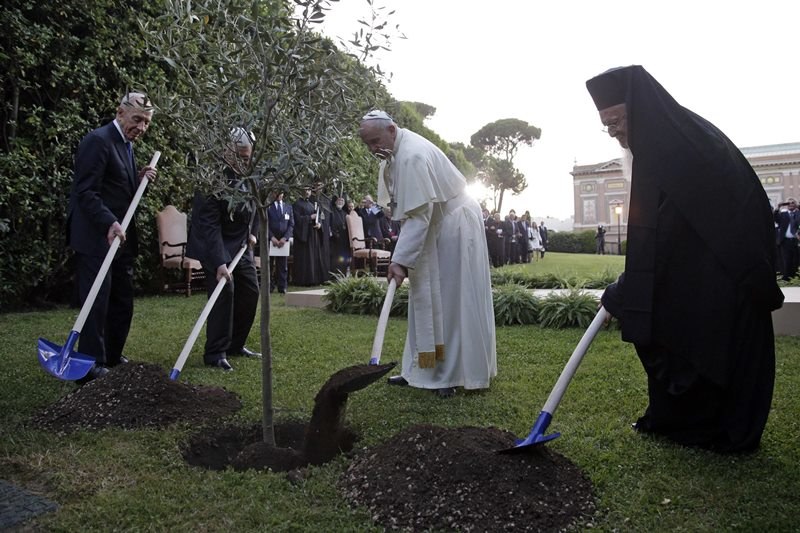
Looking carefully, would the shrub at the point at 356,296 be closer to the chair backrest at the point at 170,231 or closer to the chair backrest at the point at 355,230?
the chair backrest at the point at 170,231

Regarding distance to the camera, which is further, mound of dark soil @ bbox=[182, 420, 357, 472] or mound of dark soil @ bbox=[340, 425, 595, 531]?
mound of dark soil @ bbox=[182, 420, 357, 472]

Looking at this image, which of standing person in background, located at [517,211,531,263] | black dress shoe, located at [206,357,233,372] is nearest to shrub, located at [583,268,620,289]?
black dress shoe, located at [206,357,233,372]

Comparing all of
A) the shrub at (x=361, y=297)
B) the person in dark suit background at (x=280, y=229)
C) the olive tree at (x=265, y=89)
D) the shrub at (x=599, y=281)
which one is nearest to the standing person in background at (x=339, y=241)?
the person in dark suit background at (x=280, y=229)

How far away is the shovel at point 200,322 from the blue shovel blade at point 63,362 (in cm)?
59

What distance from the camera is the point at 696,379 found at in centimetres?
325

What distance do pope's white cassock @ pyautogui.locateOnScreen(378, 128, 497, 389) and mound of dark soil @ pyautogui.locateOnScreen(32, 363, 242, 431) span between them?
1.48 m

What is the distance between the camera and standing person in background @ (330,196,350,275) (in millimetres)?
15250

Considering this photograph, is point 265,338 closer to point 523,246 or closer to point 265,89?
point 265,89

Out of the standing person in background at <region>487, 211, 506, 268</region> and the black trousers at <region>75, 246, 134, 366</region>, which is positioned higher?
the standing person in background at <region>487, 211, 506, 268</region>

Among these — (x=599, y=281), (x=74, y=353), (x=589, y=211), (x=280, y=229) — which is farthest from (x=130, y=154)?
(x=589, y=211)

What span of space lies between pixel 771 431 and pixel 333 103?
3.11 meters

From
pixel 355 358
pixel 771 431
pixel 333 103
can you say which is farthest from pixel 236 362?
pixel 771 431

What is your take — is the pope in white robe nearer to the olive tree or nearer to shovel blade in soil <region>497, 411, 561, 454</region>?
the olive tree

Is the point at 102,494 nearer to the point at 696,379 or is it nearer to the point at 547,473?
the point at 547,473
